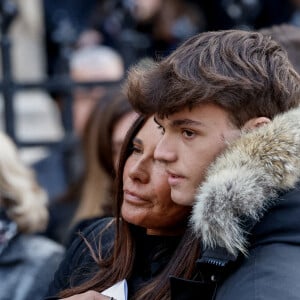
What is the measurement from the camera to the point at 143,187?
9.05 ft

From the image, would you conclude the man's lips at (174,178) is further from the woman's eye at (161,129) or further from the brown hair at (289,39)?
the brown hair at (289,39)

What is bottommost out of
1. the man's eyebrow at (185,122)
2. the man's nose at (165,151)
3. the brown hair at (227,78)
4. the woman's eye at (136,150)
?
the woman's eye at (136,150)

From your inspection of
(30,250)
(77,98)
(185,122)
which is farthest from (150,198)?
(77,98)

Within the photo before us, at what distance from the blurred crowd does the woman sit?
299mm

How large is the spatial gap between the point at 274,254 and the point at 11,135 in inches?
163

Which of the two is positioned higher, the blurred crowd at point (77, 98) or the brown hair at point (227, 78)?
the brown hair at point (227, 78)

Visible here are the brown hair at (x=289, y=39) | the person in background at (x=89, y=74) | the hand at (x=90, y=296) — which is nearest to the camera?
the hand at (x=90, y=296)

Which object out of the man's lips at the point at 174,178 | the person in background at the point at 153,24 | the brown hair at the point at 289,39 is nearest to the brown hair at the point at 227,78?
the man's lips at the point at 174,178

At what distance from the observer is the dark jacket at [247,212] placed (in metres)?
2.37

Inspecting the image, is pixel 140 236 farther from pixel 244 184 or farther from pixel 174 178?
pixel 244 184

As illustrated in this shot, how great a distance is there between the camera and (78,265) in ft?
9.99

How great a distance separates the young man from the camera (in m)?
→ 2.37

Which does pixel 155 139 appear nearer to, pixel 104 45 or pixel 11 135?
pixel 11 135

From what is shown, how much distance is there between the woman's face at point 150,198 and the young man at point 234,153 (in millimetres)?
129
